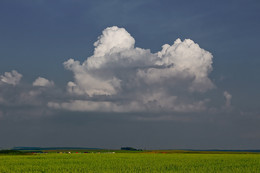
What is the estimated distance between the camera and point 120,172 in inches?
1193

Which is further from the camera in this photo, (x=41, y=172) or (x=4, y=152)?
A: (x=4, y=152)

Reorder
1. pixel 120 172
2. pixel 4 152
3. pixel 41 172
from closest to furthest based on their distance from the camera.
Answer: pixel 120 172
pixel 41 172
pixel 4 152

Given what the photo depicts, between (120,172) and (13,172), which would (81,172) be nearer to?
(120,172)

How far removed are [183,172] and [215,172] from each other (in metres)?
3.36

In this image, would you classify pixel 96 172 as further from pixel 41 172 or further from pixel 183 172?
pixel 183 172

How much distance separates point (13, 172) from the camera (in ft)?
105

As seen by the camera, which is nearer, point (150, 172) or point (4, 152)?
point (150, 172)

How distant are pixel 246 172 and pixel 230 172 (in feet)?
5.24

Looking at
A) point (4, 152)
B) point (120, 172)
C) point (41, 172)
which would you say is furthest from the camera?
point (4, 152)

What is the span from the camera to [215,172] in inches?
1240

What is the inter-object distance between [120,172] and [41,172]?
8.85 meters

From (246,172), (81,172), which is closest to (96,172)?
(81,172)

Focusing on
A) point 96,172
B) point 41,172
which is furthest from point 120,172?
point 41,172

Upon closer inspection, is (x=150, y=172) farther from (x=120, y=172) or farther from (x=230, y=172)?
(x=230, y=172)
